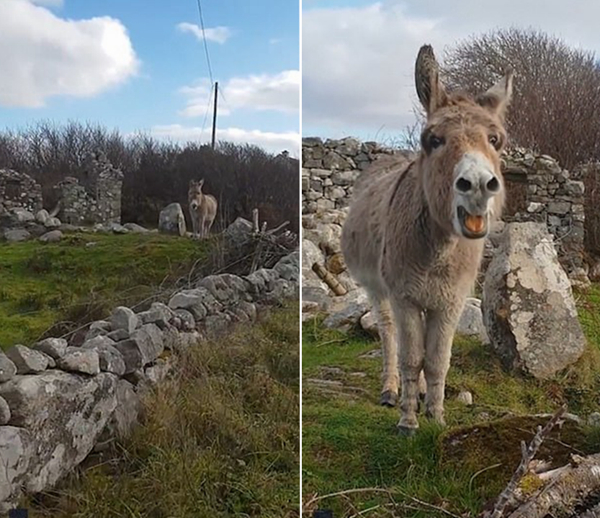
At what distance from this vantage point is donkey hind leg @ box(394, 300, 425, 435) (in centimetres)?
259

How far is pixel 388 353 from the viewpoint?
2650mm

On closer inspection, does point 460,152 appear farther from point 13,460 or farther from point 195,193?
point 13,460

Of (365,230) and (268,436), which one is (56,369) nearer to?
(268,436)

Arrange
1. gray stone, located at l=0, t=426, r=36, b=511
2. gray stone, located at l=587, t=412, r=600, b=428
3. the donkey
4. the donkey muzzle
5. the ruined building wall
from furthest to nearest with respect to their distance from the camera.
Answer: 1. the donkey
2. the ruined building wall
3. gray stone, located at l=587, t=412, r=600, b=428
4. gray stone, located at l=0, t=426, r=36, b=511
5. the donkey muzzle

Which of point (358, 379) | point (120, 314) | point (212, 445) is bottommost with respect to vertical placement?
point (212, 445)

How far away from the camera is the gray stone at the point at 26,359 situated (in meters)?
2.66

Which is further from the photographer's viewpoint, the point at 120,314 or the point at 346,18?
the point at 120,314

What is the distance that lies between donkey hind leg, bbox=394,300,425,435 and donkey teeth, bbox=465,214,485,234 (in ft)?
1.05

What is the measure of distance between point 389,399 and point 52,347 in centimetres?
114

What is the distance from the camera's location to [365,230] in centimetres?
268

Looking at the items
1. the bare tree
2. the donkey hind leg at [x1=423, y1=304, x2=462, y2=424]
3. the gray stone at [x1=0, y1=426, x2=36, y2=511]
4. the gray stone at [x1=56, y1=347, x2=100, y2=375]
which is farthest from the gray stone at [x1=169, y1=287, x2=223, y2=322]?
→ the bare tree

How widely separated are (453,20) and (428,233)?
0.71m

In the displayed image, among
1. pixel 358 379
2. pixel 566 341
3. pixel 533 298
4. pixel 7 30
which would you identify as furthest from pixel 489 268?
pixel 7 30

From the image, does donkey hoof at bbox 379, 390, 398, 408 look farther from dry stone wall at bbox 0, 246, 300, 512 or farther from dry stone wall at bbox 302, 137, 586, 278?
dry stone wall at bbox 302, 137, 586, 278
